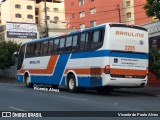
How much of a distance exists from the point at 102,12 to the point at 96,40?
187 ft

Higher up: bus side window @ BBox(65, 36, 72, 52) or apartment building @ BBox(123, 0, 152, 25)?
apartment building @ BBox(123, 0, 152, 25)

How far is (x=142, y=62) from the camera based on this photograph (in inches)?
829

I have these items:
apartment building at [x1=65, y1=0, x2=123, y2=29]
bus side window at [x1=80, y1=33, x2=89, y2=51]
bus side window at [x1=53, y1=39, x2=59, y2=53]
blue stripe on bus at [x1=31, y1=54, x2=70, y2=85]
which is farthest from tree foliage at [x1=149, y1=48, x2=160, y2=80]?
apartment building at [x1=65, y1=0, x2=123, y2=29]

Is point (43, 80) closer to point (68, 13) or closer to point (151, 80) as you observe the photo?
point (151, 80)

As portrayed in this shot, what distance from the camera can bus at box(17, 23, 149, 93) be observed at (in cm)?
2008

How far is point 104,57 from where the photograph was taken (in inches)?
788

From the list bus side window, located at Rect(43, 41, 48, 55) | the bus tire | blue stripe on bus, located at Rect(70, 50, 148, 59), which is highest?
bus side window, located at Rect(43, 41, 48, 55)

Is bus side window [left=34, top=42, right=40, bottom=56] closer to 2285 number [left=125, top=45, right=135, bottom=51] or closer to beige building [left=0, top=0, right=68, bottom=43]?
2285 number [left=125, top=45, right=135, bottom=51]

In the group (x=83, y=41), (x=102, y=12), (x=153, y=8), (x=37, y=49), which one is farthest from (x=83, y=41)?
(x=102, y=12)

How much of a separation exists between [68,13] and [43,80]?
206 feet

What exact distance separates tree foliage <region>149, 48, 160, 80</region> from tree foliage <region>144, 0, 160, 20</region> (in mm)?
2786

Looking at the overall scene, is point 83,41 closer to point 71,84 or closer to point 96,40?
point 96,40

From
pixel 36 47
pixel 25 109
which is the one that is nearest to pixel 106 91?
pixel 36 47

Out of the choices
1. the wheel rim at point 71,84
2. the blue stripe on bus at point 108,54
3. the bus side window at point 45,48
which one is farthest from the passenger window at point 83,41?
the bus side window at point 45,48
